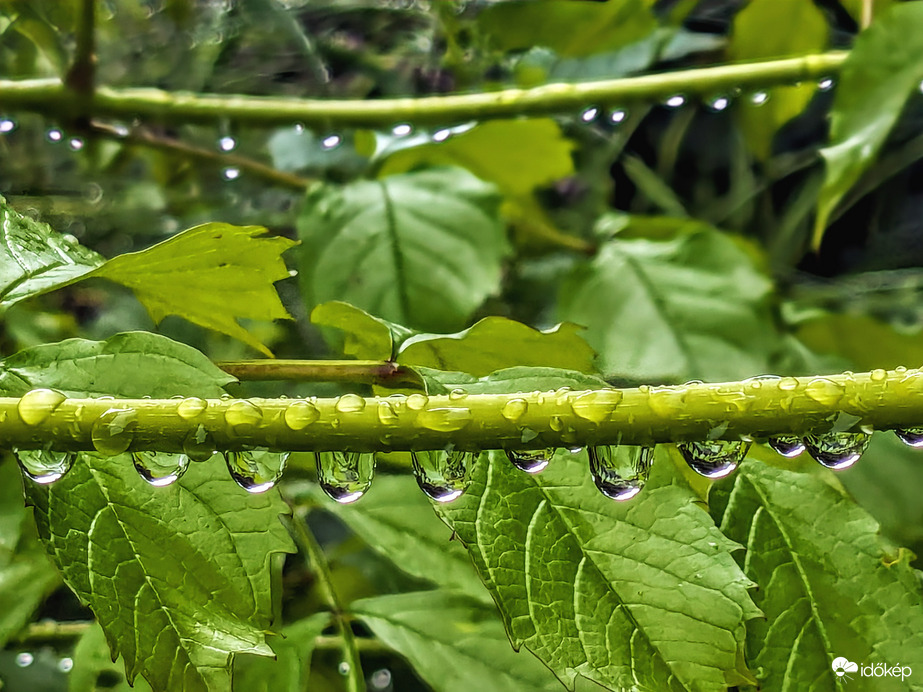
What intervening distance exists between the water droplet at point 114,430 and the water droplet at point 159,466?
0.06ft

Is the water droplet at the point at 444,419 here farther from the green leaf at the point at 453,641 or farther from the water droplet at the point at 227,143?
the water droplet at the point at 227,143

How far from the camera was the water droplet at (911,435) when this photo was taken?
18 centimetres

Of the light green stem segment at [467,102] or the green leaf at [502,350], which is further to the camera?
the light green stem segment at [467,102]

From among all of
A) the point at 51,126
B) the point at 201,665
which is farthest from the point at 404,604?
the point at 51,126

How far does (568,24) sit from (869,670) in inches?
23.9

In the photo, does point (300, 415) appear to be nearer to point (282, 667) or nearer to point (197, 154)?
point (282, 667)

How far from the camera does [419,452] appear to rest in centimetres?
19

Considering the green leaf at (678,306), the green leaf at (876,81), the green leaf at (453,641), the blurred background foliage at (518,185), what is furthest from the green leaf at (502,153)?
the green leaf at (453,641)

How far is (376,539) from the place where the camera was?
0.34 metres

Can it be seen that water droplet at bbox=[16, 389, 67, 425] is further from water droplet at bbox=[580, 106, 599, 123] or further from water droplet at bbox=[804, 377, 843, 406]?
water droplet at bbox=[580, 106, 599, 123]

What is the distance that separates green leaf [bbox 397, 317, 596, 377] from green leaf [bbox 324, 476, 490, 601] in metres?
0.09

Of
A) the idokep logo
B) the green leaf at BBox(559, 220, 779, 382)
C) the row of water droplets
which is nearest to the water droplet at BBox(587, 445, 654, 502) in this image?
the row of water droplets

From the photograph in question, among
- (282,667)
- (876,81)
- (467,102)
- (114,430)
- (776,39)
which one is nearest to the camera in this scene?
(114,430)

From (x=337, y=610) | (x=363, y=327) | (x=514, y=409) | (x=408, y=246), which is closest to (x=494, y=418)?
(x=514, y=409)
